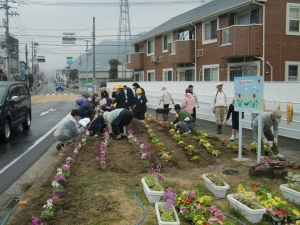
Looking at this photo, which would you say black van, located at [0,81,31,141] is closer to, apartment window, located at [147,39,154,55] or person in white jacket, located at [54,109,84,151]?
person in white jacket, located at [54,109,84,151]

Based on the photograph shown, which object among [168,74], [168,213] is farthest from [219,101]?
[168,74]

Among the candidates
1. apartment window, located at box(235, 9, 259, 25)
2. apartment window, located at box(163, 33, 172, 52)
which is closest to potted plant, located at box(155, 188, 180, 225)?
apartment window, located at box(235, 9, 259, 25)

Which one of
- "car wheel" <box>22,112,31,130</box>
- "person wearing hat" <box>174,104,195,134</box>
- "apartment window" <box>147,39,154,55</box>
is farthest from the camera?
"apartment window" <box>147,39,154,55</box>

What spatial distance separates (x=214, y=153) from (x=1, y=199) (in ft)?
16.7

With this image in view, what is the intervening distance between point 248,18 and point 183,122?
9.82m

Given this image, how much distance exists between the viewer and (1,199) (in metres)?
6.54

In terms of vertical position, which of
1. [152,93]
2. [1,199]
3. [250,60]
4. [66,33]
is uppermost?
[66,33]

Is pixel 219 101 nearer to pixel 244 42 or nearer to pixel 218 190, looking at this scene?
pixel 218 190

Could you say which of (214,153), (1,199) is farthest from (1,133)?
(214,153)

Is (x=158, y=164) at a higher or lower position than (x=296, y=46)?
lower

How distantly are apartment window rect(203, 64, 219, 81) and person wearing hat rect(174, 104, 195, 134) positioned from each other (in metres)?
9.98

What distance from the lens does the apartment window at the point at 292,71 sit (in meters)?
18.9

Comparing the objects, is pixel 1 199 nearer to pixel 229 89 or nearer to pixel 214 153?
pixel 214 153

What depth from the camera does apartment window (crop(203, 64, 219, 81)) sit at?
71.0 ft
